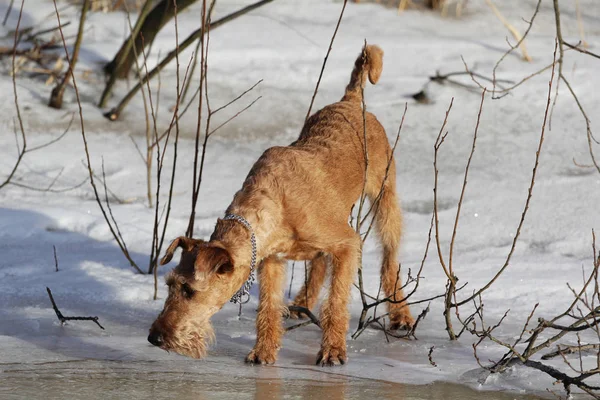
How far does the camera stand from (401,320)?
4652 mm

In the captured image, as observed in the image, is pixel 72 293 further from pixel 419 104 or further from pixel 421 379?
pixel 419 104

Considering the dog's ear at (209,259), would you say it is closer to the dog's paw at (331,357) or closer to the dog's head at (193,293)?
the dog's head at (193,293)

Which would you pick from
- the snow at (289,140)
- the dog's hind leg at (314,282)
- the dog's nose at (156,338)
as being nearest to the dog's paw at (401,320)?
the snow at (289,140)

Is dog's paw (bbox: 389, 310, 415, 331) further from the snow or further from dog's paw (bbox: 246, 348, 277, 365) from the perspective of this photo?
dog's paw (bbox: 246, 348, 277, 365)

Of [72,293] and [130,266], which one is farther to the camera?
[130,266]

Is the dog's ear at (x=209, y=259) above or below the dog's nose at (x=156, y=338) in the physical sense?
above

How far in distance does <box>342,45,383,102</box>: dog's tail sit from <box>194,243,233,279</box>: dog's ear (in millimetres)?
1738

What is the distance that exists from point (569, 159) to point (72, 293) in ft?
13.5

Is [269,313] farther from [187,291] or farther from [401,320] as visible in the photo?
[401,320]

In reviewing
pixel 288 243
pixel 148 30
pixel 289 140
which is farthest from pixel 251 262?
pixel 148 30

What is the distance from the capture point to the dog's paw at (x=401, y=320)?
4.64 meters

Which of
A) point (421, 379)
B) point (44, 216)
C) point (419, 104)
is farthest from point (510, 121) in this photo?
point (421, 379)

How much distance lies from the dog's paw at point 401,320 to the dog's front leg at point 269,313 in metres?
0.70

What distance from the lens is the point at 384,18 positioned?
385 inches
